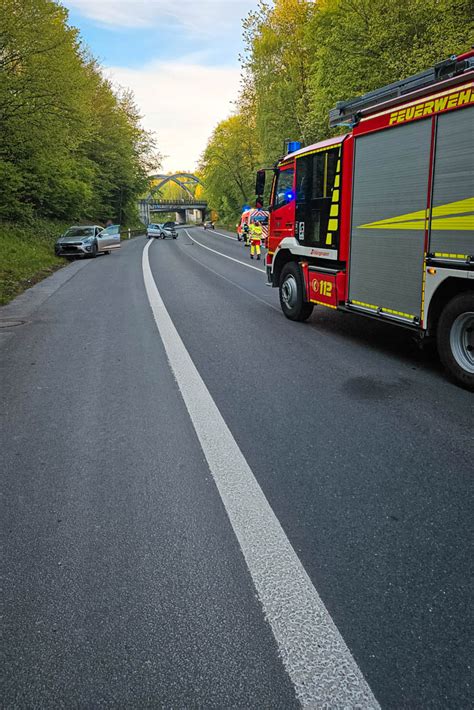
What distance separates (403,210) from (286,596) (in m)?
4.85

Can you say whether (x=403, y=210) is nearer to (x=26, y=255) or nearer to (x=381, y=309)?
(x=381, y=309)

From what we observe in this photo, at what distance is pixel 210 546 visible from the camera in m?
2.80

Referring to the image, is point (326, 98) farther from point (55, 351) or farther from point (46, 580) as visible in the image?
point (46, 580)

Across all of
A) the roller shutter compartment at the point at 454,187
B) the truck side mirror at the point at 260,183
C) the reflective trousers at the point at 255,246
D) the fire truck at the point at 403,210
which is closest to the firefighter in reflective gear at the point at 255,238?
the reflective trousers at the point at 255,246

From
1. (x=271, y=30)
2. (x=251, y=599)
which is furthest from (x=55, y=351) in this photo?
(x=271, y=30)

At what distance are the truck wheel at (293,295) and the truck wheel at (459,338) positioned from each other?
3.24m

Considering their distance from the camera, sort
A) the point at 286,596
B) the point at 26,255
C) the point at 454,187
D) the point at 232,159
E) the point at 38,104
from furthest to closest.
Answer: the point at 232,159 < the point at 38,104 < the point at 26,255 < the point at 454,187 < the point at 286,596

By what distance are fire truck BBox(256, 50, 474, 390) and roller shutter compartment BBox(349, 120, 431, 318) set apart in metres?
0.01

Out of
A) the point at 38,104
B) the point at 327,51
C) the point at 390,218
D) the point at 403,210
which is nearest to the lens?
the point at 403,210

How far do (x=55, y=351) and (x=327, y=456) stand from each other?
4506 mm

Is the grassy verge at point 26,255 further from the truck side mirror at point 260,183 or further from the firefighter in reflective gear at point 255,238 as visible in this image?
the firefighter in reflective gear at point 255,238

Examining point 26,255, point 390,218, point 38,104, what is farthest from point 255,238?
point 390,218

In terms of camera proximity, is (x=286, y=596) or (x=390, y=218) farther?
(x=390, y=218)

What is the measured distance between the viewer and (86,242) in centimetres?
2372
